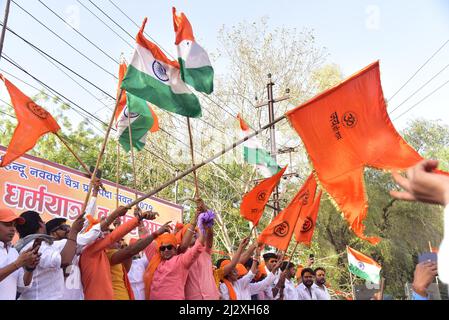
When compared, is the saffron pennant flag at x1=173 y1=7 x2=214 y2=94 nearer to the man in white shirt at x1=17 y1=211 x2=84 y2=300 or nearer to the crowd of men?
the crowd of men

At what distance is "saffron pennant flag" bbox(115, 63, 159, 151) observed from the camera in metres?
6.10

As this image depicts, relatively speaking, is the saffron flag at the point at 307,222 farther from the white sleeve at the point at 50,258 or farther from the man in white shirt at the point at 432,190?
the man in white shirt at the point at 432,190

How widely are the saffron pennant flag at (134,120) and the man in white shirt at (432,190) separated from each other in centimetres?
493

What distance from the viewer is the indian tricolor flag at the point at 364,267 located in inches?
394

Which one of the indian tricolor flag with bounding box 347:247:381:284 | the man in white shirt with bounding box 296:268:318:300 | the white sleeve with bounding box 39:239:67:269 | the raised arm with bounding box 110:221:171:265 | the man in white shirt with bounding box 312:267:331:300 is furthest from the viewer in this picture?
the indian tricolor flag with bounding box 347:247:381:284

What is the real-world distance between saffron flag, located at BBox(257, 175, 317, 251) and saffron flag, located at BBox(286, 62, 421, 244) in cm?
111

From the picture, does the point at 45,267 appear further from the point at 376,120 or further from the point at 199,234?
the point at 376,120

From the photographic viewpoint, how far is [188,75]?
5.33 metres

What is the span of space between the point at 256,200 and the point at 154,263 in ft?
6.49

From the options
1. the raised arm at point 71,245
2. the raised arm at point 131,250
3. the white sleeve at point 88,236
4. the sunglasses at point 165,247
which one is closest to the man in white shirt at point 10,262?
the raised arm at point 71,245

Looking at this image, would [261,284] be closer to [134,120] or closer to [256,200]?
[256,200]

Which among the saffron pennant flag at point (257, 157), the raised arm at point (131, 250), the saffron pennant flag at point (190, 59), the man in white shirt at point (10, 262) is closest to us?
the man in white shirt at point (10, 262)

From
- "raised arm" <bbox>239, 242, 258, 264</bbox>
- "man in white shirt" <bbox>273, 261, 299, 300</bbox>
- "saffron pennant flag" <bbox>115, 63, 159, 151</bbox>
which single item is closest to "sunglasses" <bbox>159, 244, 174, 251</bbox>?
"raised arm" <bbox>239, 242, 258, 264</bbox>
